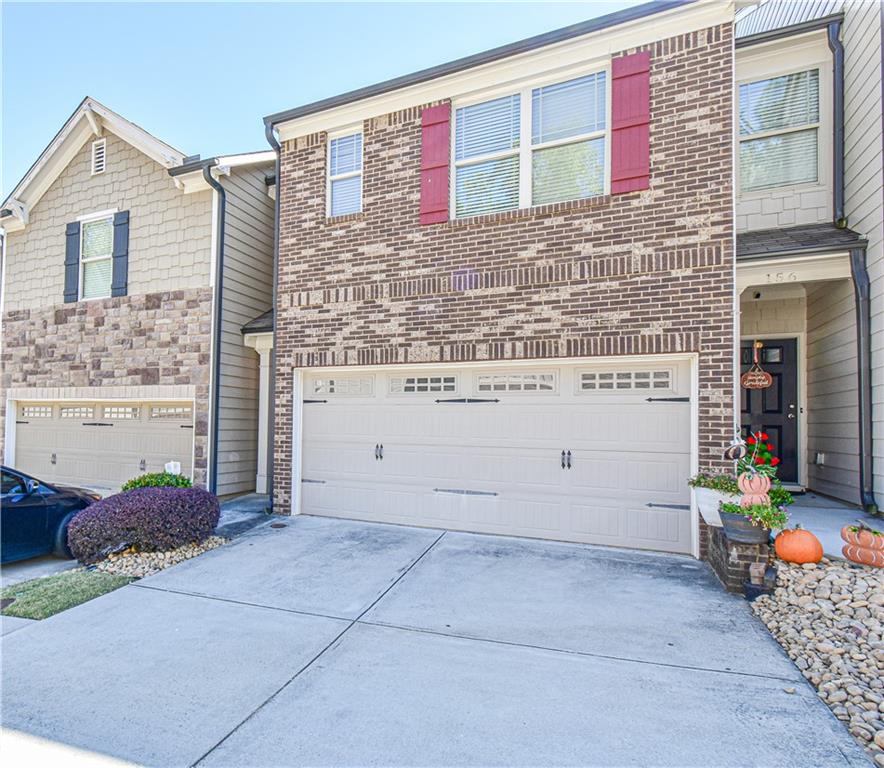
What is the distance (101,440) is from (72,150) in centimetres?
576

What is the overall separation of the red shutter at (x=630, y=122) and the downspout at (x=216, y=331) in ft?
20.6

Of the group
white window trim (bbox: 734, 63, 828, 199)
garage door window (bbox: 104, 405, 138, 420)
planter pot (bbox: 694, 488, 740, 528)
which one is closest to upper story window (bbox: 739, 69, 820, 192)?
white window trim (bbox: 734, 63, 828, 199)

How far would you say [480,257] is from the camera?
638cm

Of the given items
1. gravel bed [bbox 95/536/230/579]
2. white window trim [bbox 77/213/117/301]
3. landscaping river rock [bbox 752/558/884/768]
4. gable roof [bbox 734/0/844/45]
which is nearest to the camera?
landscaping river rock [bbox 752/558/884/768]

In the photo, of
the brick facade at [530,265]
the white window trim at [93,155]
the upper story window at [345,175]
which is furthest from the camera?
the white window trim at [93,155]

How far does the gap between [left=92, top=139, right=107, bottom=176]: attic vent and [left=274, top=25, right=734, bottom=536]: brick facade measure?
4.34 meters

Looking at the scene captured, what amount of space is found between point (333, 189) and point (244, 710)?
678cm

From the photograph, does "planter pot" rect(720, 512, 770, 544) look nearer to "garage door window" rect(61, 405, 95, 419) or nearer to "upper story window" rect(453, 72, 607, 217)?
"upper story window" rect(453, 72, 607, 217)

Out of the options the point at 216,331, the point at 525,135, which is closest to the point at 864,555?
the point at 525,135

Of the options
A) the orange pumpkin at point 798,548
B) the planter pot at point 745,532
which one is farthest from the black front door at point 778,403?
the planter pot at point 745,532

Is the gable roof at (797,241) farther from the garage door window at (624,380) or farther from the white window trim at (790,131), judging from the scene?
the garage door window at (624,380)

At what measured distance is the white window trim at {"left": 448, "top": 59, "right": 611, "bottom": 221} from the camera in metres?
5.89

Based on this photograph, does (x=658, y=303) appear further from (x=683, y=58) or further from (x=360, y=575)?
(x=360, y=575)

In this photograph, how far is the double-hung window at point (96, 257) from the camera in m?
9.28
